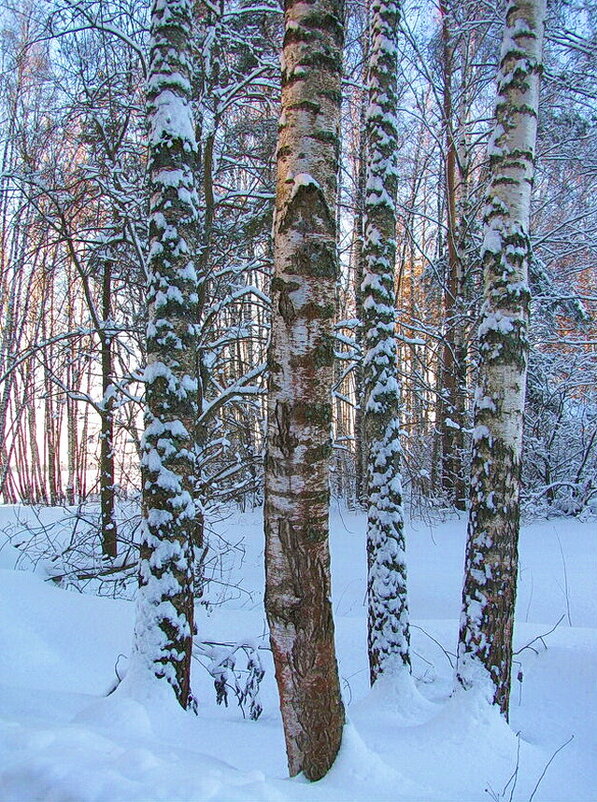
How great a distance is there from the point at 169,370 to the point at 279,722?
2.16m

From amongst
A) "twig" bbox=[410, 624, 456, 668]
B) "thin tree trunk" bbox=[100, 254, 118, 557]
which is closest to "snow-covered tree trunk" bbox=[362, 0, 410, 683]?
"twig" bbox=[410, 624, 456, 668]

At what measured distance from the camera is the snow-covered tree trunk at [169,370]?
273 centimetres

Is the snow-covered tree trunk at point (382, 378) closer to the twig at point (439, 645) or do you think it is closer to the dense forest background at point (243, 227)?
the twig at point (439, 645)

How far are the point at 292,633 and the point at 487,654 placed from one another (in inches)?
57.7

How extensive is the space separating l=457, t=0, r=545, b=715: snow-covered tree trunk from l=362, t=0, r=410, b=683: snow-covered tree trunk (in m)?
0.71

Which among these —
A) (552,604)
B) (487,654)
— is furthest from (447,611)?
(487,654)

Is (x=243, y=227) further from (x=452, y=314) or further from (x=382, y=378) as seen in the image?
(x=452, y=314)

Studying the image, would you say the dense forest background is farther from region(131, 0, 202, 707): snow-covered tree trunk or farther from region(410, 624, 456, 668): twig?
region(410, 624, 456, 668): twig

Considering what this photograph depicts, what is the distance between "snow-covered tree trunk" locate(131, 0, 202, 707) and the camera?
2.73 meters

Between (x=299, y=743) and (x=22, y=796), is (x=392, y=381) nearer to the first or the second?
(x=299, y=743)

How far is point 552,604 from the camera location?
543cm

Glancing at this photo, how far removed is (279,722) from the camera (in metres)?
3.09

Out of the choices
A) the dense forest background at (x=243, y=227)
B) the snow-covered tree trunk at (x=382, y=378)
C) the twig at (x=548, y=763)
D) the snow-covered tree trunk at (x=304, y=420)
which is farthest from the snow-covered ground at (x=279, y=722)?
the dense forest background at (x=243, y=227)

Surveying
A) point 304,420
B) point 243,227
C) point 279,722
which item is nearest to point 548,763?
point 279,722
